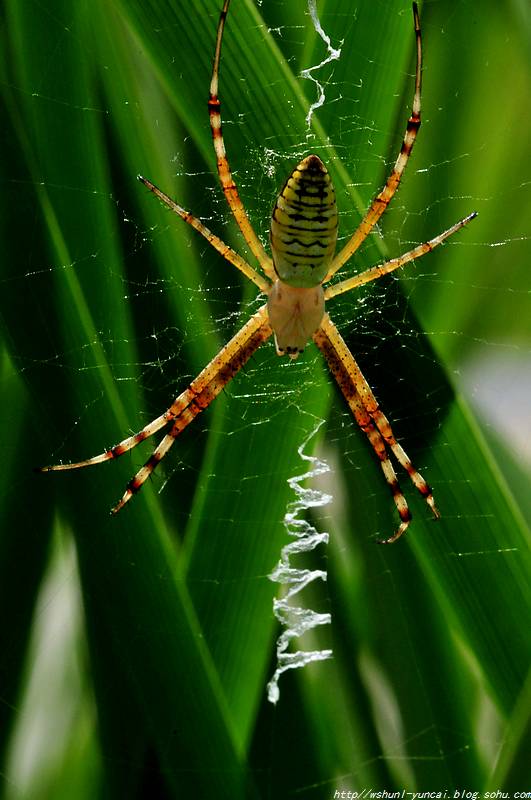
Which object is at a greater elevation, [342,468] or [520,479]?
[342,468]

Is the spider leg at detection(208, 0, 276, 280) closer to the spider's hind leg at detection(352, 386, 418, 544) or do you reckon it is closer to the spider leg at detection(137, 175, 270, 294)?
the spider leg at detection(137, 175, 270, 294)

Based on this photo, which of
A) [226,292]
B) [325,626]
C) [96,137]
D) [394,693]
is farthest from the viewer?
[325,626]

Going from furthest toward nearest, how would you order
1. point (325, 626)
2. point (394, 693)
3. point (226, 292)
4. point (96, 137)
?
point (325, 626) → point (394, 693) → point (226, 292) → point (96, 137)

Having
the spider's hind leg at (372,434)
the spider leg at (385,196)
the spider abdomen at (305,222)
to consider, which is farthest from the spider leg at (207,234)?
the spider's hind leg at (372,434)

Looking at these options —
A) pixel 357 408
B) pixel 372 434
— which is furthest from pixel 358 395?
pixel 372 434

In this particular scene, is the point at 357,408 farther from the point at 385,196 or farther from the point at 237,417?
the point at 385,196

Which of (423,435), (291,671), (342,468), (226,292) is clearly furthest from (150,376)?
(291,671)

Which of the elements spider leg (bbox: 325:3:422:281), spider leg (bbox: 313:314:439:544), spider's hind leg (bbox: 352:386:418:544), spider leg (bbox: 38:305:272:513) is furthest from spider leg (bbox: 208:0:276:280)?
spider's hind leg (bbox: 352:386:418:544)

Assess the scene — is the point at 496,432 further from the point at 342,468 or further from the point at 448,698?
the point at 448,698
